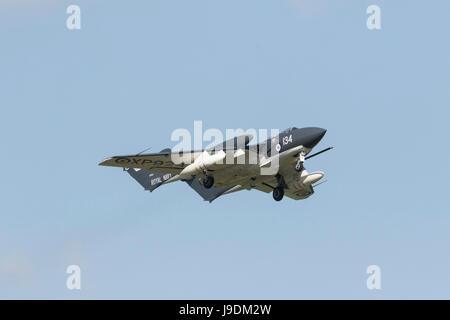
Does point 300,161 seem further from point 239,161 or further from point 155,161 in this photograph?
point 155,161

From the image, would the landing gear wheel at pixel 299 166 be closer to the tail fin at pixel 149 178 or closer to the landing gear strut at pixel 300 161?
the landing gear strut at pixel 300 161

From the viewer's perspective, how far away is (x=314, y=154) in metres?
71.3

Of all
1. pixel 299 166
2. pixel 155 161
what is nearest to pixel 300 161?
pixel 299 166

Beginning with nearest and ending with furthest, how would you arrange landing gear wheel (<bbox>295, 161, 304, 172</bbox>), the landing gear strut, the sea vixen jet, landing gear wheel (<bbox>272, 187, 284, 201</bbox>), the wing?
the wing → the sea vixen jet → the landing gear strut → landing gear wheel (<bbox>295, 161, 304, 172</bbox>) → landing gear wheel (<bbox>272, 187, 284, 201</bbox>)

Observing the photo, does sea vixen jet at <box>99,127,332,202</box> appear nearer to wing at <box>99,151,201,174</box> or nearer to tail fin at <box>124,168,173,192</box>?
wing at <box>99,151,201,174</box>

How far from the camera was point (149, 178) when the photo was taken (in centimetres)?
7825

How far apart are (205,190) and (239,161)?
8.14m

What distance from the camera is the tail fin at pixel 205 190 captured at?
3034 inches

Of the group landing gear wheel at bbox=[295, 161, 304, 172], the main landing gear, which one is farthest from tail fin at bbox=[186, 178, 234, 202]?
landing gear wheel at bbox=[295, 161, 304, 172]

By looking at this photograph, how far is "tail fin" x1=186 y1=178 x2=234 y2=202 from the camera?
77.1m

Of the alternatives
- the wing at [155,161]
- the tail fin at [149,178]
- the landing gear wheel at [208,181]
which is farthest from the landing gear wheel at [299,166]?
the tail fin at [149,178]

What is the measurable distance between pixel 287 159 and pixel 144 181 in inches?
520
